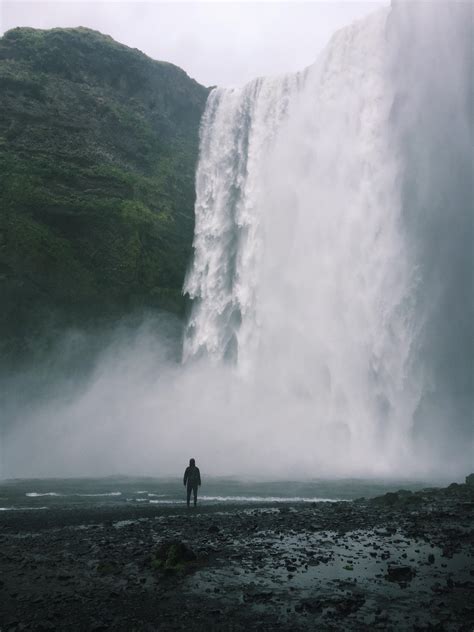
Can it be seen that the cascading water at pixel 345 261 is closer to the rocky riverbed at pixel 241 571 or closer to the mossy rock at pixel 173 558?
the rocky riverbed at pixel 241 571

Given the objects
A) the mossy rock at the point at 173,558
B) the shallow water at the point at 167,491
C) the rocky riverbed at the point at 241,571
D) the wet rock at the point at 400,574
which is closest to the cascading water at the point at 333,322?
the shallow water at the point at 167,491

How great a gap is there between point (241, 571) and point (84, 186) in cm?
3409

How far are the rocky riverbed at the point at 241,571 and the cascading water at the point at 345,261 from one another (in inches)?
621

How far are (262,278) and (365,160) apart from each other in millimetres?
10951

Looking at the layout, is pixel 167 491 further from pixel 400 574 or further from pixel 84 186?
pixel 84 186

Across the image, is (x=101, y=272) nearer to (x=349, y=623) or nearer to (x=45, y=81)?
(x=45, y=81)

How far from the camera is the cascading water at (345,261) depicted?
99.8ft

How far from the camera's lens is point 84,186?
1481 inches

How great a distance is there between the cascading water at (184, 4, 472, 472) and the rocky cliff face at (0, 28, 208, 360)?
4.79 m

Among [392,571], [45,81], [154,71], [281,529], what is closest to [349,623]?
[392,571]

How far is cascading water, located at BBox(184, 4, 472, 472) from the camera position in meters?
30.4

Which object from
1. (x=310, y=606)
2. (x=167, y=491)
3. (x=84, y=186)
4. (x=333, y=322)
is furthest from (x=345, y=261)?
(x=310, y=606)

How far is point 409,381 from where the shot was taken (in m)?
30.2

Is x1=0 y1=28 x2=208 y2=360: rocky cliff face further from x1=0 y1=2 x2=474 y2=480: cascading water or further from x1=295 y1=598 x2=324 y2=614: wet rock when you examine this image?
x1=295 y1=598 x2=324 y2=614: wet rock
